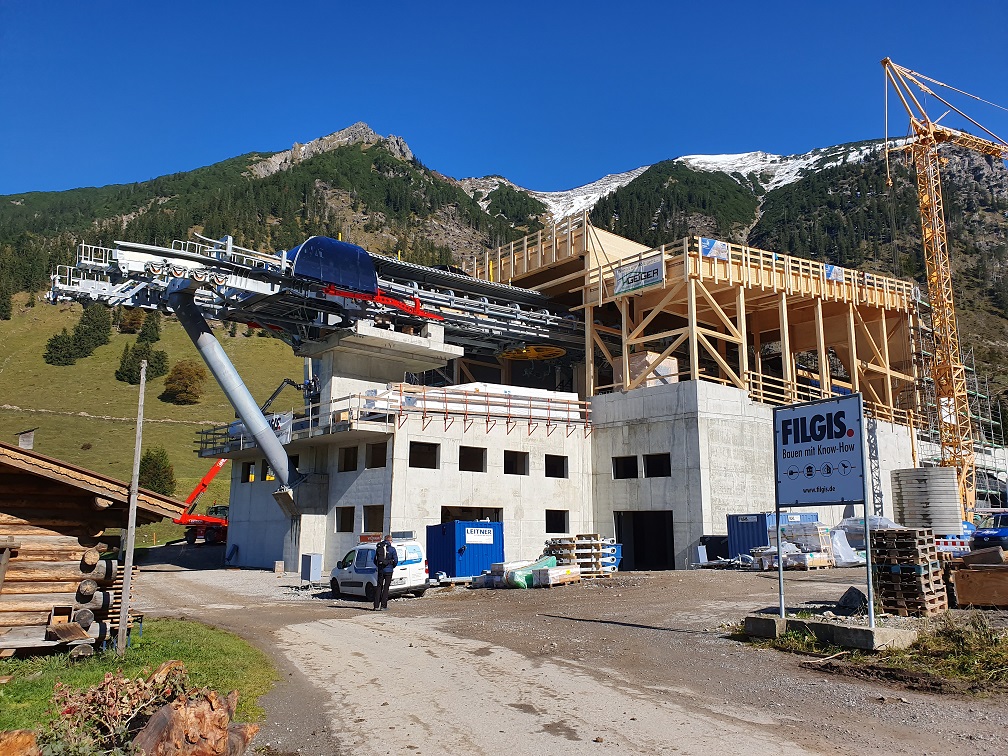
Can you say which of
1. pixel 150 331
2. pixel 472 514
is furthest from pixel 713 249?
pixel 150 331

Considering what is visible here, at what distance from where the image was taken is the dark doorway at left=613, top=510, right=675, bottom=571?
37.4 m

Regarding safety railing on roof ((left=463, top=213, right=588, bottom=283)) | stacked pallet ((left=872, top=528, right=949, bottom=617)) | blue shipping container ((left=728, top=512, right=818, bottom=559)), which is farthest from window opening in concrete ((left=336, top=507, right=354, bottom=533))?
stacked pallet ((left=872, top=528, right=949, bottom=617))

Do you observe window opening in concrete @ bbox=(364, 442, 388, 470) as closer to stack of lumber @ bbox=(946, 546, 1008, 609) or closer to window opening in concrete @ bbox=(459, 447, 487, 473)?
window opening in concrete @ bbox=(459, 447, 487, 473)

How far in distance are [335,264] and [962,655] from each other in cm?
2794

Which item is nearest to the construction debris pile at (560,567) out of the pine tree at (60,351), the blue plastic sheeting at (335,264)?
the blue plastic sheeting at (335,264)

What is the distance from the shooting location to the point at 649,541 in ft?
126

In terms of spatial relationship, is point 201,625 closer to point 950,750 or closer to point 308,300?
point 950,750

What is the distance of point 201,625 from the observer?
16.1 m

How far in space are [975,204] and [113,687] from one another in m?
196

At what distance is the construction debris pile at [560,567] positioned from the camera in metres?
25.1

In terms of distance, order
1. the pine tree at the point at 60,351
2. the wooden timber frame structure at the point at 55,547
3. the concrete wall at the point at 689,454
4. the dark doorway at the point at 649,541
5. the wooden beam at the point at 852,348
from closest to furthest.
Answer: the wooden timber frame structure at the point at 55,547, the concrete wall at the point at 689,454, the dark doorway at the point at 649,541, the wooden beam at the point at 852,348, the pine tree at the point at 60,351

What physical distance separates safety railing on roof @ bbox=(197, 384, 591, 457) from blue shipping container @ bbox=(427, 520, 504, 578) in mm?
6240

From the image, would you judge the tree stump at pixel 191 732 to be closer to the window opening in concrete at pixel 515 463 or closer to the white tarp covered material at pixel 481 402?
the white tarp covered material at pixel 481 402

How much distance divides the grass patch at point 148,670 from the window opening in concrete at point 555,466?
972 inches
